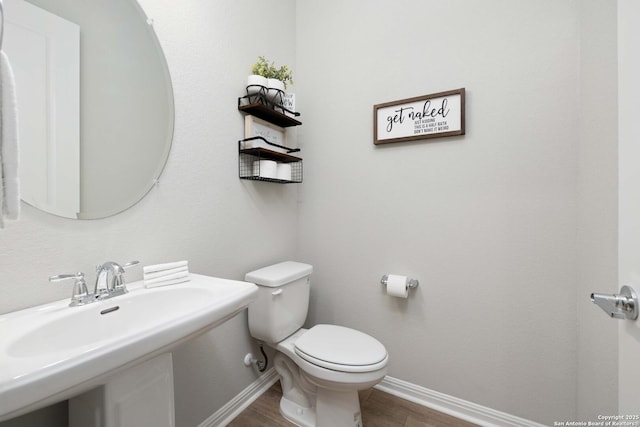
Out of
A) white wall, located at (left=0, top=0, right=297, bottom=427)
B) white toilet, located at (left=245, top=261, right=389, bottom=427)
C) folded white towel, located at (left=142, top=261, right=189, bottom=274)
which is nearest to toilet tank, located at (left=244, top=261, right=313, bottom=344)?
white toilet, located at (left=245, top=261, right=389, bottom=427)

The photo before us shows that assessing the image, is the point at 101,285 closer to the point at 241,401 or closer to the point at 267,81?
the point at 241,401

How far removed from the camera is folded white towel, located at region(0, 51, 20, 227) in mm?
440

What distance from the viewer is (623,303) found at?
20.2 inches

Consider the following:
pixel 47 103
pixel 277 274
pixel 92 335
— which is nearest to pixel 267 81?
pixel 47 103

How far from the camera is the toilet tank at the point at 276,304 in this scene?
1.38 metres

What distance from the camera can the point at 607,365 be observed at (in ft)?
3.02

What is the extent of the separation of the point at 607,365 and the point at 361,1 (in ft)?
6.90

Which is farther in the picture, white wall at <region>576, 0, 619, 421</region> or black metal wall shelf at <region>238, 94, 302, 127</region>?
black metal wall shelf at <region>238, 94, 302, 127</region>

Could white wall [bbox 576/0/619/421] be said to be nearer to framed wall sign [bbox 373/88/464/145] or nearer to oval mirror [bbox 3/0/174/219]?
framed wall sign [bbox 373/88/464/145]

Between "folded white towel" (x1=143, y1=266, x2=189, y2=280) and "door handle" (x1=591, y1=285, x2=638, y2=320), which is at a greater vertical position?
"door handle" (x1=591, y1=285, x2=638, y2=320)

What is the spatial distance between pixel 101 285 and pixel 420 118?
159 cm

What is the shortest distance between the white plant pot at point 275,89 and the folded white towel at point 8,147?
3.68 feet

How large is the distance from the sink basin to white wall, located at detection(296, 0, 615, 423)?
3.20 feet

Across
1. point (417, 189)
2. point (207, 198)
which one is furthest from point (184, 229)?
point (417, 189)
